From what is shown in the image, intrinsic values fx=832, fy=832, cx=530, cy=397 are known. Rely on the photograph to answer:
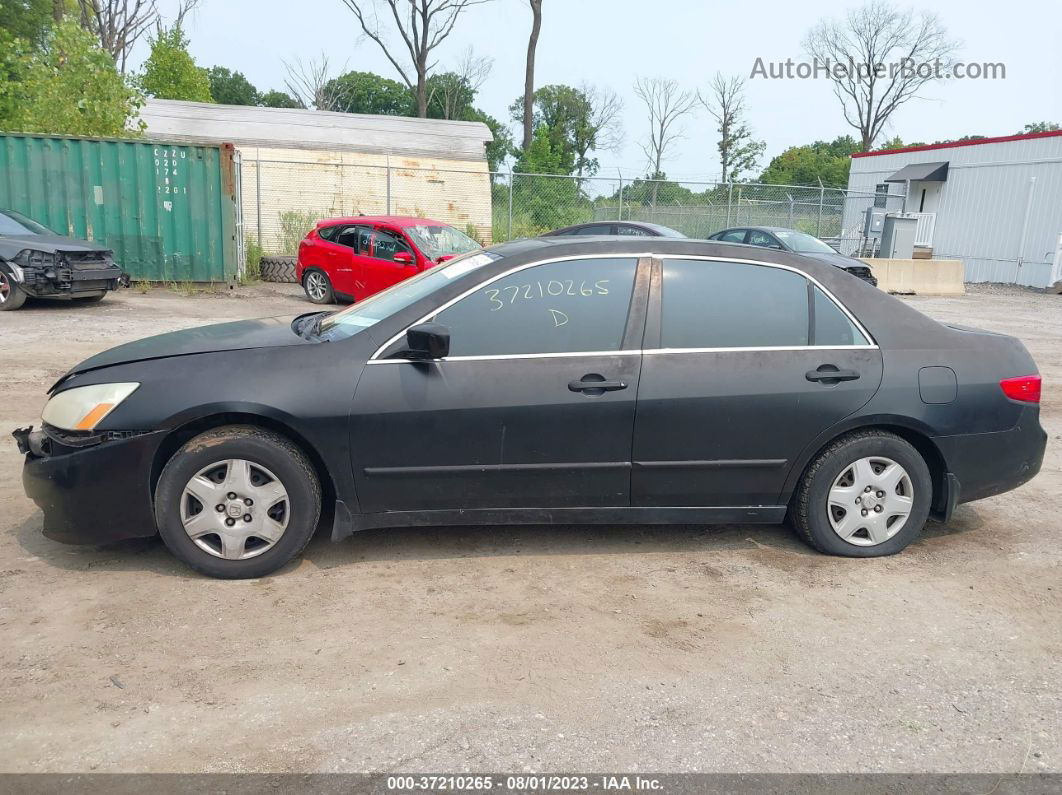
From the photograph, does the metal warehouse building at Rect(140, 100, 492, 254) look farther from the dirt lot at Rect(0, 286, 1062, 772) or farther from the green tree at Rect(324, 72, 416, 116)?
the green tree at Rect(324, 72, 416, 116)

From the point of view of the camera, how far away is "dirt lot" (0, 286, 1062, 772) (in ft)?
8.94

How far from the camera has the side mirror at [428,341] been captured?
3775mm

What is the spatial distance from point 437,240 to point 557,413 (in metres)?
10.3

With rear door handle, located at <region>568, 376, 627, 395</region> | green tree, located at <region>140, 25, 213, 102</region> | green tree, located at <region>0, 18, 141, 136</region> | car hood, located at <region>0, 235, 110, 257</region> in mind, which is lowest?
rear door handle, located at <region>568, 376, 627, 395</region>

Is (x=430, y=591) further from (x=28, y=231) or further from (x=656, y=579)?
(x=28, y=231)

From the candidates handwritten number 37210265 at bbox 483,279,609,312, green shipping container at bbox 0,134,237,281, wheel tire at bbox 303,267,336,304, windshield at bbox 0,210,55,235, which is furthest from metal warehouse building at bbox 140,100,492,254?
handwritten number 37210265 at bbox 483,279,609,312

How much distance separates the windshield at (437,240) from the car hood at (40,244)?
16.1ft

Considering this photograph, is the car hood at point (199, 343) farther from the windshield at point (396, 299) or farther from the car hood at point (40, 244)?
the car hood at point (40, 244)

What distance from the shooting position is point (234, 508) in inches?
148

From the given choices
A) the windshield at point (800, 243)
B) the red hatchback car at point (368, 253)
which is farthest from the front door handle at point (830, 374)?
the windshield at point (800, 243)

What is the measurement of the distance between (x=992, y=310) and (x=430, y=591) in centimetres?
1725

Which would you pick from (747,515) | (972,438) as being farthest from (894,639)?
(972,438)

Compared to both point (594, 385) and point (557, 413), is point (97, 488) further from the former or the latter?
point (594, 385)

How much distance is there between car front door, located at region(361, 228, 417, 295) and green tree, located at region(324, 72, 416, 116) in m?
55.8
